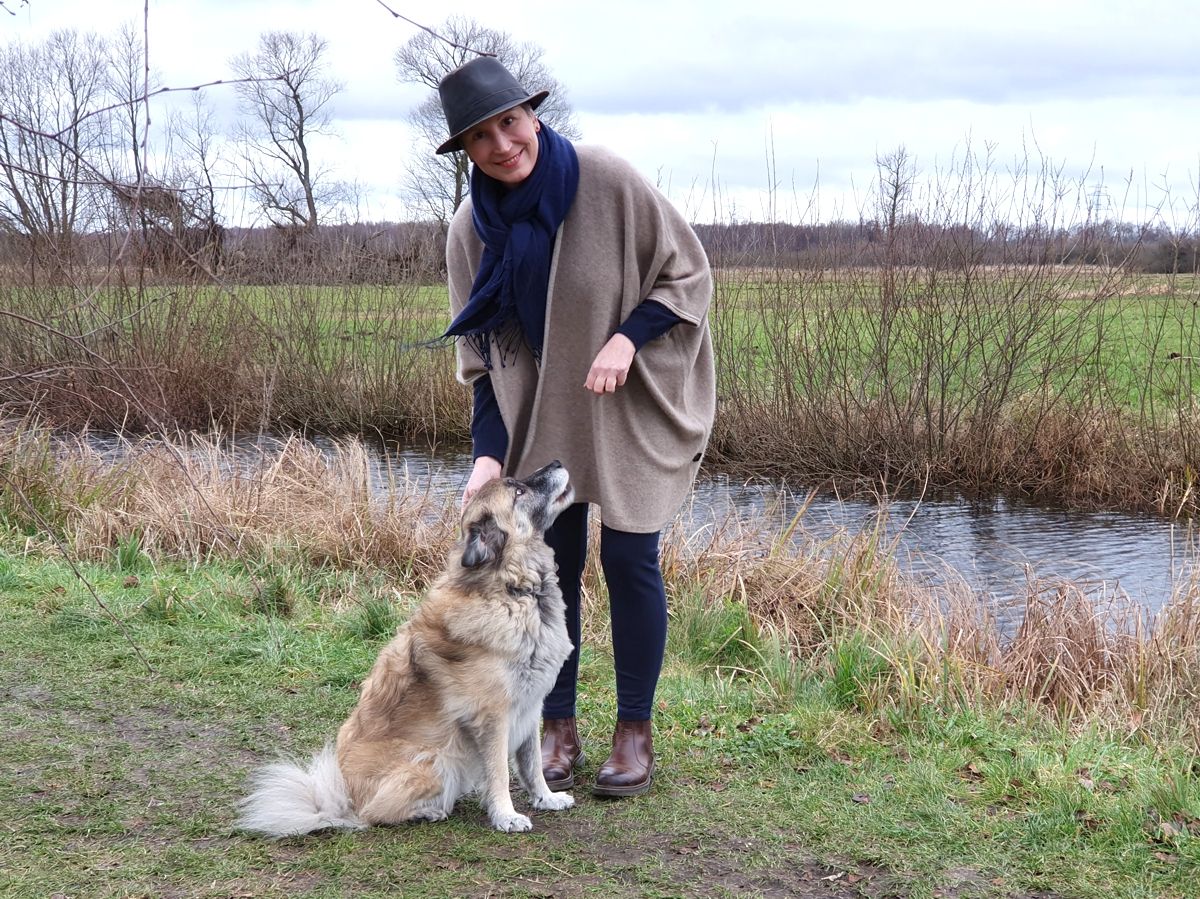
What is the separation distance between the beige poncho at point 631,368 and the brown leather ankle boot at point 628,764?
726mm

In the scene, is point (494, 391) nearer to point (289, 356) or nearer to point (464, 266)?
point (464, 266)

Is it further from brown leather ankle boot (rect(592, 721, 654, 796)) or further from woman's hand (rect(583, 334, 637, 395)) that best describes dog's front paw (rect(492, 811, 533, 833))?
woman's hand (rect(583, 334, 637, 395))

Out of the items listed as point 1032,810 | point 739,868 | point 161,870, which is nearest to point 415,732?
point 161,870

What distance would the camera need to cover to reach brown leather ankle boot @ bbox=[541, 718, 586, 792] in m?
3.71

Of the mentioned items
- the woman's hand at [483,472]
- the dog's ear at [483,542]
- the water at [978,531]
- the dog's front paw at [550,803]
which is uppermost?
the woman's hand at [483,472]

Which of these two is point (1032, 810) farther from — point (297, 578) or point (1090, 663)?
point (297, 578)

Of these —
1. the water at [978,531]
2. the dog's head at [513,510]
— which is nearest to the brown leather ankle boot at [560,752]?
the dog's head at [513,510]

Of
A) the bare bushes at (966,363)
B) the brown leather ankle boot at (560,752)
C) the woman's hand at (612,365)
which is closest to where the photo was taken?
the woman's hand at (612,365)

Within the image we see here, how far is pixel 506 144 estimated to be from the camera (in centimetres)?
325

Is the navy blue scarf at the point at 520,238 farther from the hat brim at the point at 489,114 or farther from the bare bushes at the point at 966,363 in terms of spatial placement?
the bare bushes at the point at 966,363

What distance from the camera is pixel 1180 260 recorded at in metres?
9.74

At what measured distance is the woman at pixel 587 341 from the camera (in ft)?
10.8

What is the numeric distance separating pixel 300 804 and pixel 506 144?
2086 millimetres

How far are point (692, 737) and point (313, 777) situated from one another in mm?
1506
